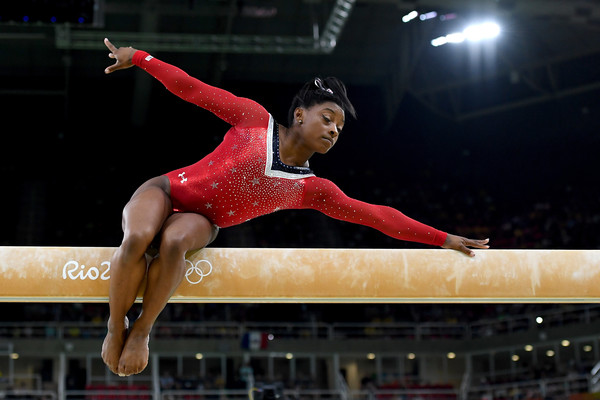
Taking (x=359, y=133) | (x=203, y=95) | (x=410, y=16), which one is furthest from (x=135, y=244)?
(x=359, y=133)

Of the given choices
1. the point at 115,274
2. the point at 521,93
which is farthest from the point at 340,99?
the point at 521,93

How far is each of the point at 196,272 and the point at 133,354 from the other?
0.55m

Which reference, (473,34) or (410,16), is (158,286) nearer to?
(473,34)

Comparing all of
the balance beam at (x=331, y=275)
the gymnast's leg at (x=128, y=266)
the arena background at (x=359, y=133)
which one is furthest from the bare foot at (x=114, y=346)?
the arena background at (x=359, y=133)

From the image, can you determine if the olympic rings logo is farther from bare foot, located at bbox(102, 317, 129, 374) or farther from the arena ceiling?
the arena ceiling

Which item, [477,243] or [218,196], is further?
[477,243]

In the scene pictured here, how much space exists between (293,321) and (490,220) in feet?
21.7

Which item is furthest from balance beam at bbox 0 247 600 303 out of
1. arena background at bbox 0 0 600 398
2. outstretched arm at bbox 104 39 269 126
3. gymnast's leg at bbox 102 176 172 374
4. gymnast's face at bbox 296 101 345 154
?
arena background at bbox 0 0 600 398

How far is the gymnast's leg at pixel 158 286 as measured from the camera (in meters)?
3.46

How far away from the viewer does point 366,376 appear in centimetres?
2238

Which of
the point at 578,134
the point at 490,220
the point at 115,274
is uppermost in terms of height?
the point at 578,134

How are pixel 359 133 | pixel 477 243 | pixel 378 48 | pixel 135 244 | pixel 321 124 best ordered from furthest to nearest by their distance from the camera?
pixel 359 133 < pixel 378 48 < pixel 477 243 < pixel 321 124 < pixel 135 244

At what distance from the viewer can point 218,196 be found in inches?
151

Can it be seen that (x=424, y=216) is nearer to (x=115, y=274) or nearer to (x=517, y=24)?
(x=517, y=24)
